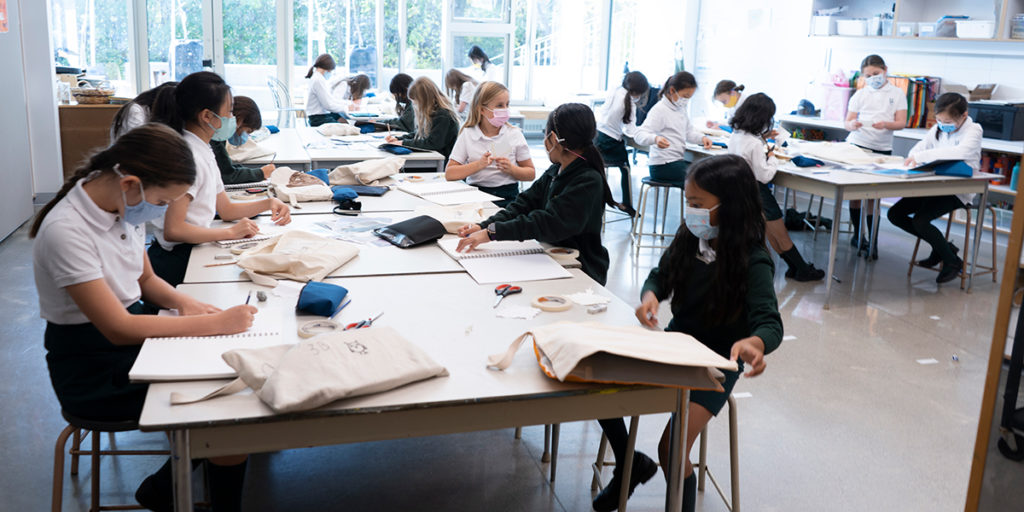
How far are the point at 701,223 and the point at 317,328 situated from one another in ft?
3.33

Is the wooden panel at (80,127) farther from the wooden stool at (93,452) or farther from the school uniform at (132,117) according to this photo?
the wooden stool at (93,452)

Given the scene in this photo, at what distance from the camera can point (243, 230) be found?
279cm

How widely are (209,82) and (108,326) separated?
136 centimetres

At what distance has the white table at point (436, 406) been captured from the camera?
1492 millimetres

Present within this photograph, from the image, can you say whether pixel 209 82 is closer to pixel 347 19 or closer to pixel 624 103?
pixel 624 103

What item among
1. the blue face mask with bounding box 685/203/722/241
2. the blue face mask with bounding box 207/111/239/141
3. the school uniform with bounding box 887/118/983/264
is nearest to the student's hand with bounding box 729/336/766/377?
the blue face mask with bounding box 685/203/722/241

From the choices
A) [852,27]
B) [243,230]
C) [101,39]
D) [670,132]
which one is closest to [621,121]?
[670,132]

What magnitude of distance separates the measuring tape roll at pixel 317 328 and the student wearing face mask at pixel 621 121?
4.60 meters

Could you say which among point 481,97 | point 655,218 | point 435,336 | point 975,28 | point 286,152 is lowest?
point 655,218

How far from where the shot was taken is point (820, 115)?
7457mm

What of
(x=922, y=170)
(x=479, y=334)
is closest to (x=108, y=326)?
(x=479, y=334)

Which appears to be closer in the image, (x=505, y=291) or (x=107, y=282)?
(x=107, y=282)

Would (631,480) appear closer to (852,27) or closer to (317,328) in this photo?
(317,328)

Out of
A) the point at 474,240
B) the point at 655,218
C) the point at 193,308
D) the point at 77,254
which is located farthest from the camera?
the point at 655,218
